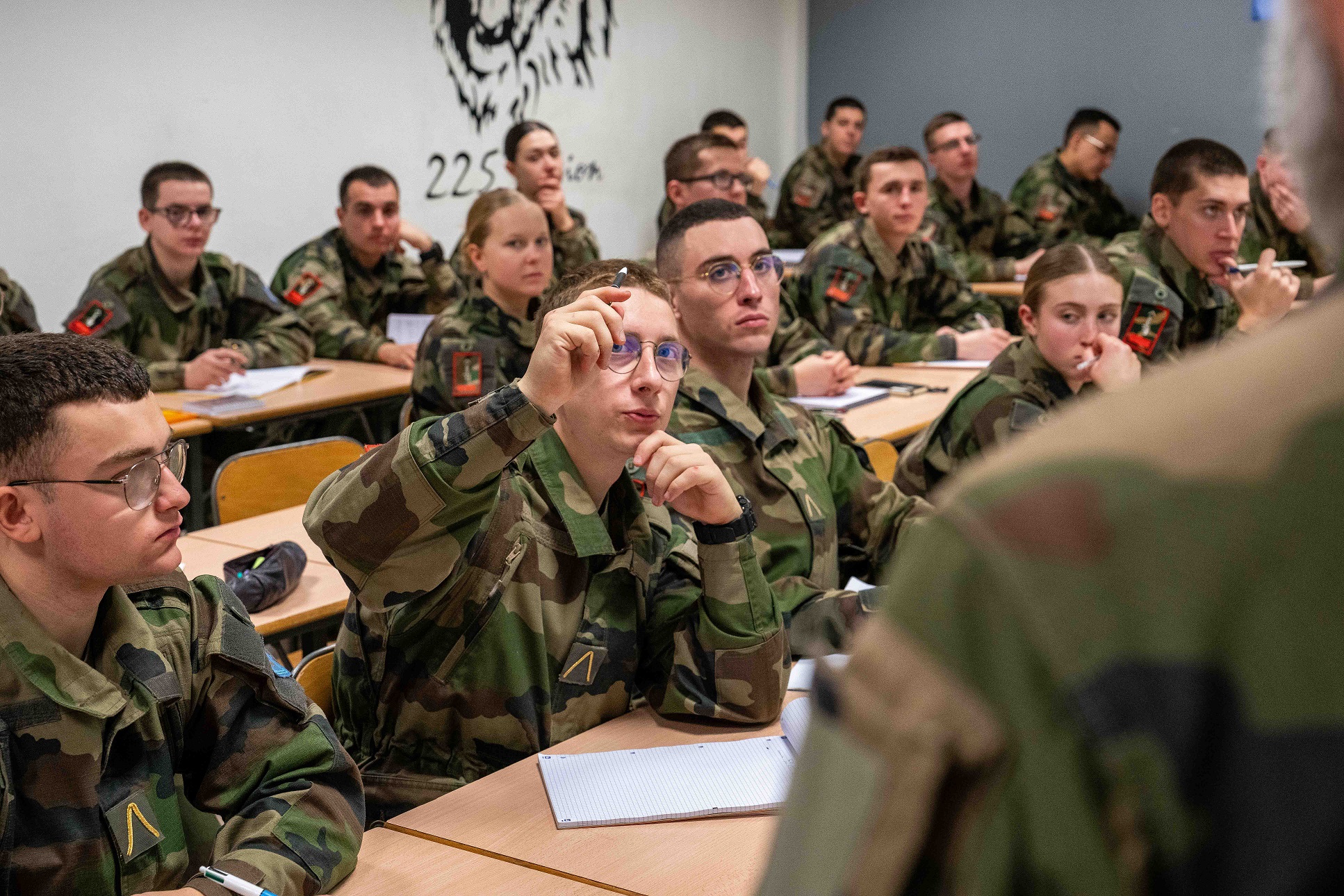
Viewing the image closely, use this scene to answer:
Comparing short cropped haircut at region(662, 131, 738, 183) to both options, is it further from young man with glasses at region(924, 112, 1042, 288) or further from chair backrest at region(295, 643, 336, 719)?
chair backrest at region(295, 643, 336, 719)

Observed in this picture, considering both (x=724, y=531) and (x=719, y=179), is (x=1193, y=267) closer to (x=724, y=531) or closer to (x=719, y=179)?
(x=719, y=179)

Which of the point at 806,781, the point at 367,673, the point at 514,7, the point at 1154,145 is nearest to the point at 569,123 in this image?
the point at 514,7

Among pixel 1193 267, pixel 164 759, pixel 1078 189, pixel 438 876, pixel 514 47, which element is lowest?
pixel 438 876

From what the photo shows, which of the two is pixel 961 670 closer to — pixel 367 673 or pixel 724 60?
pixel 367 673

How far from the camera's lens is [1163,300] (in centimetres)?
400

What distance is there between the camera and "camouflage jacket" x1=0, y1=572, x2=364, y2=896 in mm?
1305

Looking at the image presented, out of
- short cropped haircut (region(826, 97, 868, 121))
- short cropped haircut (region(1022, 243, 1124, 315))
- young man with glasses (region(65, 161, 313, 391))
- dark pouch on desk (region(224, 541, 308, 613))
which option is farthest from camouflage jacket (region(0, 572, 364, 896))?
short cropped haircut (region(826, 97, 868, 121))

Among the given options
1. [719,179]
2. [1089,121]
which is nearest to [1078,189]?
[1089,121]

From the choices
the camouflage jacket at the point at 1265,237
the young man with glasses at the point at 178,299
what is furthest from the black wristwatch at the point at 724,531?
the camouflage jacket at the point at 1265,237

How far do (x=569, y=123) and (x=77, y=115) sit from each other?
2933 mm

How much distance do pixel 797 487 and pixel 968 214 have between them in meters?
5.57

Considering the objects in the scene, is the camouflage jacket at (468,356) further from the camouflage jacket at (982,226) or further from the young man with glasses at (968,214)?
the camouflage jacket at (982,226)

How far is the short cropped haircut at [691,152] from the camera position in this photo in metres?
5.27

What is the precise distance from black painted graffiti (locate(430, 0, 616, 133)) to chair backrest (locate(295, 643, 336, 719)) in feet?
17.8
